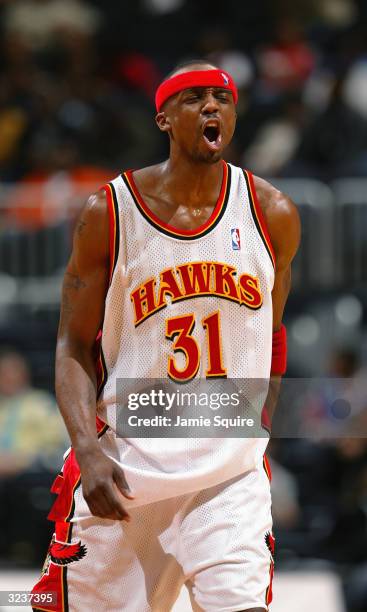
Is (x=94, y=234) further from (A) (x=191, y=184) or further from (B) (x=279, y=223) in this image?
(B) (x=279, y=223)

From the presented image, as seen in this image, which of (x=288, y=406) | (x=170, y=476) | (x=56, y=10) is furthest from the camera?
(x=56, y=10)

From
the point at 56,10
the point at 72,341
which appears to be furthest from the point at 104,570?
the point at 56,10

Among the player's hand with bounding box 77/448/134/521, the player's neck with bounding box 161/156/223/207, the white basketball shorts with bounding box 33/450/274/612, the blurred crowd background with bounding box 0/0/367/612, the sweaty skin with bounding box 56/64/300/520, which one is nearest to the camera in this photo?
the player's hand with bounding box 77/448/134/521

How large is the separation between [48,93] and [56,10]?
140 centimetres

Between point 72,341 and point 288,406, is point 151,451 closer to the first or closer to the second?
point 72,341

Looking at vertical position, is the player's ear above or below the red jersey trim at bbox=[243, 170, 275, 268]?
above

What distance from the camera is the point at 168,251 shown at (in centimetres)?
413

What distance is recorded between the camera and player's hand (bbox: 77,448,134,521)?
378 centimetres

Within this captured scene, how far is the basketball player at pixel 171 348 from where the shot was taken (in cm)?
398

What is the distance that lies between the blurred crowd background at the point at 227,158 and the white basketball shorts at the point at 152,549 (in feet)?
8.50

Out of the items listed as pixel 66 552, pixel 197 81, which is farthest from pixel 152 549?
pixel 197 81

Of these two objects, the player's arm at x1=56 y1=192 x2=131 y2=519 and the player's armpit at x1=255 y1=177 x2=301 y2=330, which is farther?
the player's armpit at x1=255 y1=177 x2=301 y2=330

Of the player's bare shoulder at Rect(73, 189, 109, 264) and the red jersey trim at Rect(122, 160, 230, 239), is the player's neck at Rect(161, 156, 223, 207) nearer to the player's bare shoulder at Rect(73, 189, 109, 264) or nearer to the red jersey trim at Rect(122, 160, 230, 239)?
the red jersey trim at Rect(122, 160, 230, 239)

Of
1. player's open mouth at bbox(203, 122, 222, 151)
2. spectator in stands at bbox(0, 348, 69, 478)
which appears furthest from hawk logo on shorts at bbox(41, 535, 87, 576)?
spectator in stands at bbox(0, 348, 69, 478)
